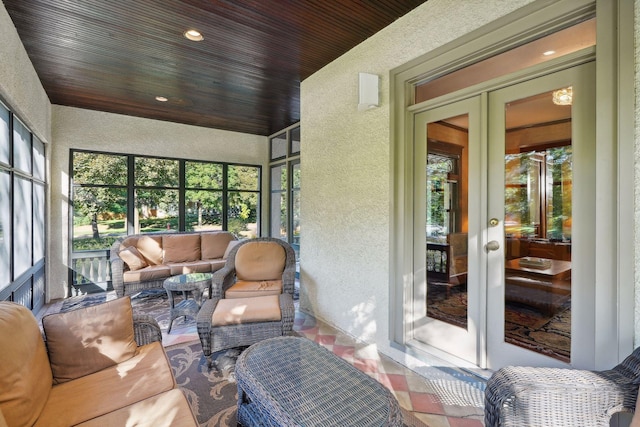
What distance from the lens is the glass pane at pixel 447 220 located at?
251cm

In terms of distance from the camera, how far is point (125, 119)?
5.60 metres

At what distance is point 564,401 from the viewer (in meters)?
1.33

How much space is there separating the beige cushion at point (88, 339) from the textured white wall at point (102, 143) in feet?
13.9

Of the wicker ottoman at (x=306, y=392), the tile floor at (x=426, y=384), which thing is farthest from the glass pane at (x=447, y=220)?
the wicker ottoman at (x=306, y=392)

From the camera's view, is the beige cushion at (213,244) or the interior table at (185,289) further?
the beige cushion at (213,244)

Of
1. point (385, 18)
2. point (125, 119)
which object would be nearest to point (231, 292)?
point (385, 18)

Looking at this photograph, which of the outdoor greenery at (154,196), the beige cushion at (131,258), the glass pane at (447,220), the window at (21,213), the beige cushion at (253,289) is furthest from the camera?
the outdoor greenery at (154,196)

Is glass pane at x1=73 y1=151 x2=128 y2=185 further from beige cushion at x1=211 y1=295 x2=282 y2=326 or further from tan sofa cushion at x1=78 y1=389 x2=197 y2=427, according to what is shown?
tan sofa cushion at x1=78 y1=389 x2=197 y2=427

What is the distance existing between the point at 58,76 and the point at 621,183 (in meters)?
5.75

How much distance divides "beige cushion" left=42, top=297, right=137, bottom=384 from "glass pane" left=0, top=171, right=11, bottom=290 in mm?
2007

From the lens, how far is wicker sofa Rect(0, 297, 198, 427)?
1367mm

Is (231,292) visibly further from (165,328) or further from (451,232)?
(451,232)

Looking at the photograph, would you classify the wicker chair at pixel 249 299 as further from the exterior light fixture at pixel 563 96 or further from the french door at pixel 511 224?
the exterior light fixture at pixel 563 96

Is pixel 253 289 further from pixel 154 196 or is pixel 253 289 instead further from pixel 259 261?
pixel 154 196
